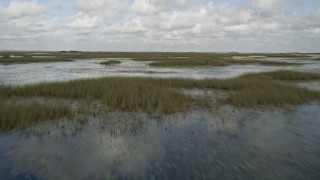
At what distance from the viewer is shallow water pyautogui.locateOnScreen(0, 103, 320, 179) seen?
5879 mm

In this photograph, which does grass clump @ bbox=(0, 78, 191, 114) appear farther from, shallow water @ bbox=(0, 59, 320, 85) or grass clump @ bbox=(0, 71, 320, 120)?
shallow water @ bbox=(0, 59, 320, 85)

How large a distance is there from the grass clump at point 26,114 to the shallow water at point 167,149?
75cm

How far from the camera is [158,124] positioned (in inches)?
386

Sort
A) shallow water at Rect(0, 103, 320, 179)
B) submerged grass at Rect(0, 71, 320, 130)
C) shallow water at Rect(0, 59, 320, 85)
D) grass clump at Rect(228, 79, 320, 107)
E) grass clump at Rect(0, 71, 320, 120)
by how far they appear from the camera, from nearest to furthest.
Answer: shallow water at Rect(0, 103, 320, 179), submerged grass at Rect(0, 71, 320, 130), grass clump at Rect(0, 71, 320, 120), grass clump at Rect(228, 79, 320, 107), shallow water at Rect(0, 59, 320, 85)

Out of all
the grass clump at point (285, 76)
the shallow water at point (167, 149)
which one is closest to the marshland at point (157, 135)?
A: the shallow water at point (167, 149)

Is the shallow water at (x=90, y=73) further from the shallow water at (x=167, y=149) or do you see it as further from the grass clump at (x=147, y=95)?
the shallow water at (x=167, y=149)

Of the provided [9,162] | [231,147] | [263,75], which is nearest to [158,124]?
[231,147]

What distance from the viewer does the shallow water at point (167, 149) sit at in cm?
588

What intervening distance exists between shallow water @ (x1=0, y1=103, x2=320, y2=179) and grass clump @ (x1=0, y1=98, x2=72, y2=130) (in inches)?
A: 29.4

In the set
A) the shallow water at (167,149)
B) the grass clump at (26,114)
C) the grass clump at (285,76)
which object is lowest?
the shallow water at (167,149)

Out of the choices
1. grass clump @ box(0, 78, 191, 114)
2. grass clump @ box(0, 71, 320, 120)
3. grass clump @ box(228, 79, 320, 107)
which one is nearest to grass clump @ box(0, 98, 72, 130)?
grass clump @ box(0, 71, 320, 120)

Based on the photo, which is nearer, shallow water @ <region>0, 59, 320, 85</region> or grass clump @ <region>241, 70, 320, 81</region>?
shallow water @ <region>0, 59, 320, 85</region>

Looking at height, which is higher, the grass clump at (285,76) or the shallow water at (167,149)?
the grass clump at (285,76)

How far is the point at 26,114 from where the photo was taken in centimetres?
960
